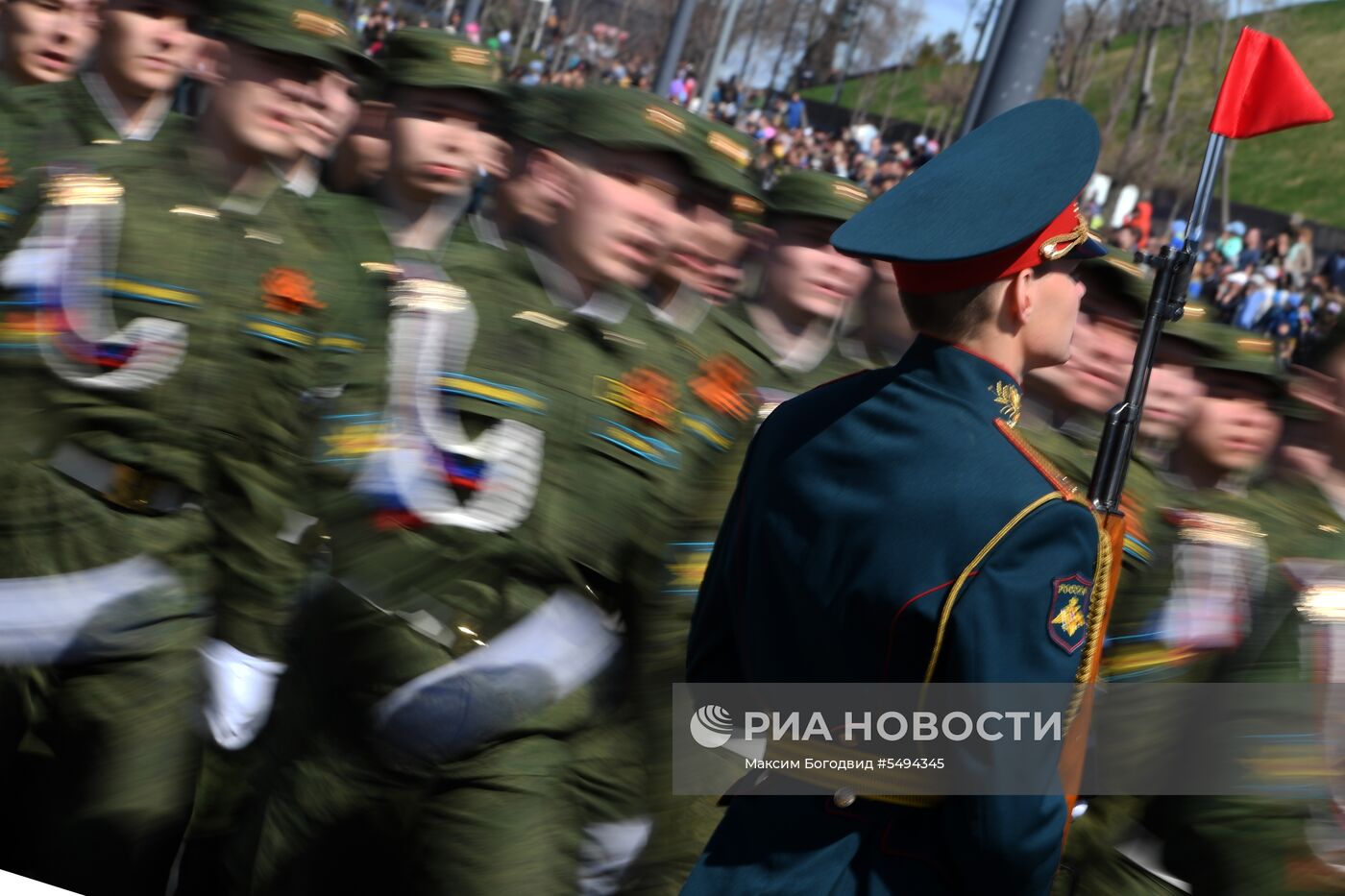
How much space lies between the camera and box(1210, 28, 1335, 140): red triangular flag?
2.43 m

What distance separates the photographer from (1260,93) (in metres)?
2.46

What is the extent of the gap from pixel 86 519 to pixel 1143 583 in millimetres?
2288

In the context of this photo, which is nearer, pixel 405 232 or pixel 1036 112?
pixel 1036 112

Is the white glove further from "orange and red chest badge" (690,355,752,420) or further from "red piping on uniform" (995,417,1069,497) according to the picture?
"red piping on uniform" (995,417,1069,497)

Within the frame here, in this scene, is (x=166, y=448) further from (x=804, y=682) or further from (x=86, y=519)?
(x=804, y=682)

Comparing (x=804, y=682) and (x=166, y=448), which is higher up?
(x=804, y=682)

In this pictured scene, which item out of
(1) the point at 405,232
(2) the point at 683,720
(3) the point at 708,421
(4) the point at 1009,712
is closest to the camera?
(4) the point at 1009,712

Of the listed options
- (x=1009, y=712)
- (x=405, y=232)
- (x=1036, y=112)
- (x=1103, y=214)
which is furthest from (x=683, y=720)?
(x=1103, y=214)

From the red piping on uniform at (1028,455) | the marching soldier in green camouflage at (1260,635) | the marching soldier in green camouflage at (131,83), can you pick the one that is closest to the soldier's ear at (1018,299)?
the red piping on uniform at (1028,455)

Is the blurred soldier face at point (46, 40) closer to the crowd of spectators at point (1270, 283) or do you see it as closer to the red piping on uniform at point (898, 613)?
the red piping on uniform at point (898, 613)

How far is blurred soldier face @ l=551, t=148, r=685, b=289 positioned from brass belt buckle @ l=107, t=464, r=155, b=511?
1.09 meters

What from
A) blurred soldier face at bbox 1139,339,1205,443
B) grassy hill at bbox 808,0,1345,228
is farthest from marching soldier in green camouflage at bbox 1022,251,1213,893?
grassy hill at bbox 808,0,1345,228

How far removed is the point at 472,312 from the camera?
11.0 feet

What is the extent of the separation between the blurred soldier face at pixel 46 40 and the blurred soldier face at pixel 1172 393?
3362 millimetres
